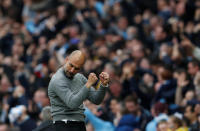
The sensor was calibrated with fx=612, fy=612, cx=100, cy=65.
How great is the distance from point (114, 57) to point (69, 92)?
6411 millimetres

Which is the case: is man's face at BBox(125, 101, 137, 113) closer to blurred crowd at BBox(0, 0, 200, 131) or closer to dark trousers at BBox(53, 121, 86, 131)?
blurred crowd at BBox(0, 0, 200, 131)

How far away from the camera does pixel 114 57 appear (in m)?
13.6

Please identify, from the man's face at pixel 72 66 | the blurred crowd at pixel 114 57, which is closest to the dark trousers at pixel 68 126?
the man's face at pixel 72 66

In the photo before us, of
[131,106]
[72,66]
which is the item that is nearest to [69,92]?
[72,66]

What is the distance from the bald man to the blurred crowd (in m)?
0.75

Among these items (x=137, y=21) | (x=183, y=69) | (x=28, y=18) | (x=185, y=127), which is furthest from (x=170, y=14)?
(x=28, y=18)

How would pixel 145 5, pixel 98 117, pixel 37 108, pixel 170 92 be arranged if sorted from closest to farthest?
pixel 98 117
pixel 170 92
pixel 37 108
pixel 145 5

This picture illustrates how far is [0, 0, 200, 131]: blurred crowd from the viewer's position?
10242mm

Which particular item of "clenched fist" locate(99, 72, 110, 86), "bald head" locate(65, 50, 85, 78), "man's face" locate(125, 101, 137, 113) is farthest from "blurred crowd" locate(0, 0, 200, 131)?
"clenched fist" locate(99, 72, 110, 86)

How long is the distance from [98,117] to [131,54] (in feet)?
10.4

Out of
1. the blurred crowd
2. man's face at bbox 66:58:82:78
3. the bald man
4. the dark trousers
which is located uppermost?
the blurred crowd

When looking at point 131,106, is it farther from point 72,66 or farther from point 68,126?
point 72,66

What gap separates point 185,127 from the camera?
30.6 ft

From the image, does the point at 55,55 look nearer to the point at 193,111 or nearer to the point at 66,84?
the point at 193,111
